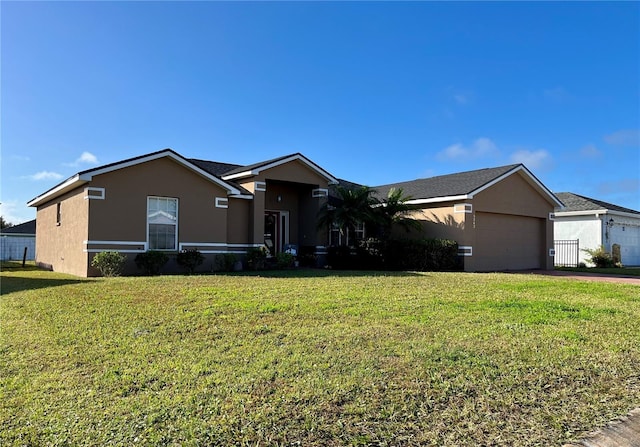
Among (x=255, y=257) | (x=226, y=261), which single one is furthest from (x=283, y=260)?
(x=226, y=261)

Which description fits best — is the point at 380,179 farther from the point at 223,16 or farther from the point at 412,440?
the point at 412,440

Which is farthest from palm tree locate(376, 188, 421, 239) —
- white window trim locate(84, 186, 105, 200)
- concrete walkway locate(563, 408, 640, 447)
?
concrete walkway locate(563, 408, 640, 447)

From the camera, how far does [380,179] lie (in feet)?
91.6

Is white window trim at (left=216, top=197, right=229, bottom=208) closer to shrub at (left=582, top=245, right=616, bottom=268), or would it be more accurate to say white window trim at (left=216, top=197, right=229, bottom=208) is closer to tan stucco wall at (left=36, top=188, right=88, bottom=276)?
tan stucco wall at (left=36, top=188, right=88, bottom=276)

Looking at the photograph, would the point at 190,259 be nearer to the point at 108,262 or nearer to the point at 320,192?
the point at 108,262

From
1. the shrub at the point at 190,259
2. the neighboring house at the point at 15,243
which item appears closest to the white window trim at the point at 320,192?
the shrub at the point at 190,259

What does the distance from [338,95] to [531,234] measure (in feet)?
37.5

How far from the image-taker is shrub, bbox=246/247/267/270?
16500 millimetres

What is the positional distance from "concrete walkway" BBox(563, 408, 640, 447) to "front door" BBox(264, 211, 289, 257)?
1630cm

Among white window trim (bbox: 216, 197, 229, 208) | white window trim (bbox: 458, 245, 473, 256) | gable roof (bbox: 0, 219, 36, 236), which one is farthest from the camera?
gable roof (bbox: 0, 219, 36, 236)

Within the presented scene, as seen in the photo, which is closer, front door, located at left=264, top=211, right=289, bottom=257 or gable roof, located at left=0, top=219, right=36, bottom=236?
front door, located at left=264, top=211, right=289, bottom=257

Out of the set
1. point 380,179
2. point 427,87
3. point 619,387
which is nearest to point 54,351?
point 619,387

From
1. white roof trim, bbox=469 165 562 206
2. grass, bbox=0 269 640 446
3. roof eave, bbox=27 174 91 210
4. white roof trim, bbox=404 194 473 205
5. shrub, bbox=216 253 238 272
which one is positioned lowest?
grass, bbox=0 269 640 446

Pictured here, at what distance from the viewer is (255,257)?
1652 cm
